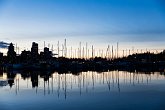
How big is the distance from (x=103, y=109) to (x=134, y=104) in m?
3.23

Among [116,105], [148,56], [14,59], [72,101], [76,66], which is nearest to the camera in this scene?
[116,105]

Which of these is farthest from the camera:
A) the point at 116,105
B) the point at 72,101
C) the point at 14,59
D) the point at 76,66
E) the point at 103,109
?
the point at 14,59

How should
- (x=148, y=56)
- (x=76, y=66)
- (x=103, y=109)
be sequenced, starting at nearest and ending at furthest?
(x=103, y=109) → (x=76, y=66) → (x=148, y=56)

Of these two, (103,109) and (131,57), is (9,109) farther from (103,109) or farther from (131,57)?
(131,57)

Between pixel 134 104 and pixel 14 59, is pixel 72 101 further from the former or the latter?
pixel 14 59

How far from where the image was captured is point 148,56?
180 meters

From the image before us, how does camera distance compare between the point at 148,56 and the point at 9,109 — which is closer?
the point at 9,109

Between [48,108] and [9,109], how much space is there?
2.57 meters

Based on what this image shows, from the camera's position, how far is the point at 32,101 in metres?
26.8

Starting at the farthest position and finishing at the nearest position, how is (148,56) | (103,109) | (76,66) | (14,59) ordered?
(148,56) → (14,59) → (76,66) → (103,109)

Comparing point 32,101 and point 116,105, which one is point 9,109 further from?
point 116,105

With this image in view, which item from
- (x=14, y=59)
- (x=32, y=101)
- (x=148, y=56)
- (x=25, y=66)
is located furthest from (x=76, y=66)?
(x=32, y=101)

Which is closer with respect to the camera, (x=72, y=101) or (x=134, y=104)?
(x=134, y=104)

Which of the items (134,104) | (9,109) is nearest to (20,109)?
(9,109)
